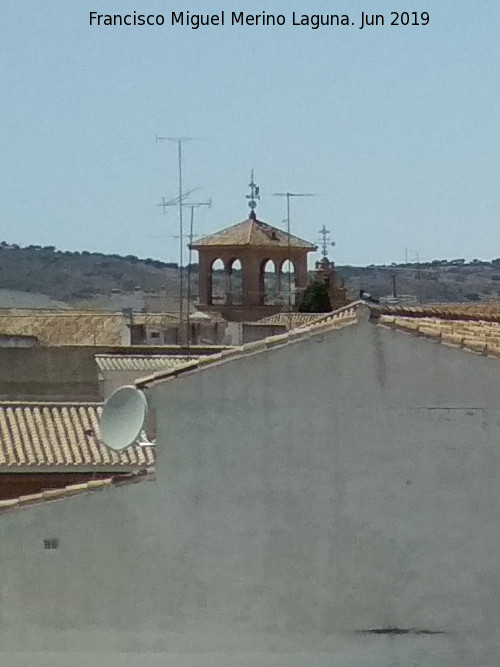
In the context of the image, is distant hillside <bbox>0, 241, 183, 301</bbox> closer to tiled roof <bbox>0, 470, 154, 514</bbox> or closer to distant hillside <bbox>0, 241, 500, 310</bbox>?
distant hillside <bbox>0, 241, 500, 310</bbox>

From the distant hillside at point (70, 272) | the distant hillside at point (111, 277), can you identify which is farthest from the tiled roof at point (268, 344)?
the distant hillside at point (70, 272)

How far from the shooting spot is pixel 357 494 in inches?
365

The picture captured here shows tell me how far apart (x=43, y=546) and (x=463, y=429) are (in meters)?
3.23

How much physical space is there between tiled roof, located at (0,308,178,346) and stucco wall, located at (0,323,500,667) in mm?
21385

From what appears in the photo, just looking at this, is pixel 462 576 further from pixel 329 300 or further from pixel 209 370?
pixel 329 300

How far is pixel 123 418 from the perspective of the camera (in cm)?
960

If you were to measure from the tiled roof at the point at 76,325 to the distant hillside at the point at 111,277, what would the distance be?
1469 cm

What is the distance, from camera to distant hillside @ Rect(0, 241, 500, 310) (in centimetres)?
5553

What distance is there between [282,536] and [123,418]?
4.97ft

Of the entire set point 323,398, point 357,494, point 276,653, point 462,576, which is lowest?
point 276,653

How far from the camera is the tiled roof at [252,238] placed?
36906mm

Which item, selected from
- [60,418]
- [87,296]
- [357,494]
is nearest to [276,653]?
[357,494]

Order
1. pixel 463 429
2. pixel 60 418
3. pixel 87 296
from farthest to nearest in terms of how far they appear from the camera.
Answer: pixel 87 296
pixel 60 418
pixel 463 429

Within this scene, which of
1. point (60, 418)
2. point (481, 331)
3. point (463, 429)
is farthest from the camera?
point (60, 418)
